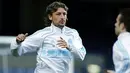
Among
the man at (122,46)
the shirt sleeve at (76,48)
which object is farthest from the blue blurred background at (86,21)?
the man at (122,46)

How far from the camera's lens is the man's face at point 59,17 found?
5470 mm

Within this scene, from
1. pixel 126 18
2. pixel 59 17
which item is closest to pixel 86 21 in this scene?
pixel 59 17

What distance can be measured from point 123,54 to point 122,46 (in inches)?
2.8

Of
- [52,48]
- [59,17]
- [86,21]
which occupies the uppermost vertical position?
[59,17]

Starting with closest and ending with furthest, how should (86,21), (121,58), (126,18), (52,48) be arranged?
(121,58)
(126,18)
(52,48)
(86,21)

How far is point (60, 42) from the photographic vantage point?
17.5 ft

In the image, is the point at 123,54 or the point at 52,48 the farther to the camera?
the point at 52,48

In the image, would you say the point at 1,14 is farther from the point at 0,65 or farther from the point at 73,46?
the point at 73,46

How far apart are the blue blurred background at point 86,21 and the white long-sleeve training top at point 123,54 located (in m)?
3.80

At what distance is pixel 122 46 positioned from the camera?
4.61 metres

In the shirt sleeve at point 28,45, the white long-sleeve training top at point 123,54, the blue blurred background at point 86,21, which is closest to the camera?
the white long-sleeve training top at point 123,54

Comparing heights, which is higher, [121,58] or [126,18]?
[126,18]

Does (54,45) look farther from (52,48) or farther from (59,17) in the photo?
(59,17)

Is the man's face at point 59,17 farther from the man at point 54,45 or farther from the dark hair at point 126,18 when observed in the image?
the dark hair at point 126,18
